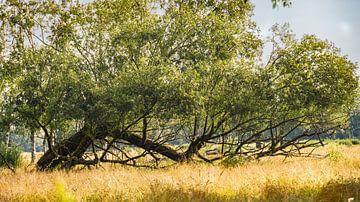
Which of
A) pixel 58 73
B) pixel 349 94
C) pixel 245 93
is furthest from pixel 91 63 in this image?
pixel 349 94

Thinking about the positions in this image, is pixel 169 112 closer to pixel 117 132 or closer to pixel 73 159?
pixel 117 132

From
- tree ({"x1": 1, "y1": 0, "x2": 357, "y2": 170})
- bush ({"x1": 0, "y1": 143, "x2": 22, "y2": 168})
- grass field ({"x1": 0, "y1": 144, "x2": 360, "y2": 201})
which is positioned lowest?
grass field ({"x1": 0, "y1": 144, "x2": 360, "y2": 201})

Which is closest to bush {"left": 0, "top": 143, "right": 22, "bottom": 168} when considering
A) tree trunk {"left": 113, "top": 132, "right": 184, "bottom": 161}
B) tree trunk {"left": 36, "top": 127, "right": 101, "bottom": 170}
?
tree trunk {"left": 36, "top": 127, "right": 101, "bottom": 170}

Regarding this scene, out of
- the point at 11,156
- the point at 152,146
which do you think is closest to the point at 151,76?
the point at 152,146

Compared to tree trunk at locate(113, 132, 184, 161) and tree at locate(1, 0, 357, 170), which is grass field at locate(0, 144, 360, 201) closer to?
tree at locate(1, 0, 357, 170)

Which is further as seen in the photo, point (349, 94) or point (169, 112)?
point (349, 94)

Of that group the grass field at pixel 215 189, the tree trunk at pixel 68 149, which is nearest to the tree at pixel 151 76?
the tree trunk at pixel 68 149

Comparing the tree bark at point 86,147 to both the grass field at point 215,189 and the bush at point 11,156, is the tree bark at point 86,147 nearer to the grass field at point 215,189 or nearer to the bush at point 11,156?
the bush at point 11,156

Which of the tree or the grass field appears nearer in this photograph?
the grass field

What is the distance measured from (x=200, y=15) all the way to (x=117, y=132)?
6.34 m

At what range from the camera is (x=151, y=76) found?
15.3 m

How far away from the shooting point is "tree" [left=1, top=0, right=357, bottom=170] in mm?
15602

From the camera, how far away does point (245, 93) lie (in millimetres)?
16797

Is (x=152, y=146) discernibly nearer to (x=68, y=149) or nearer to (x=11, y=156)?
(x=68, y=149)
